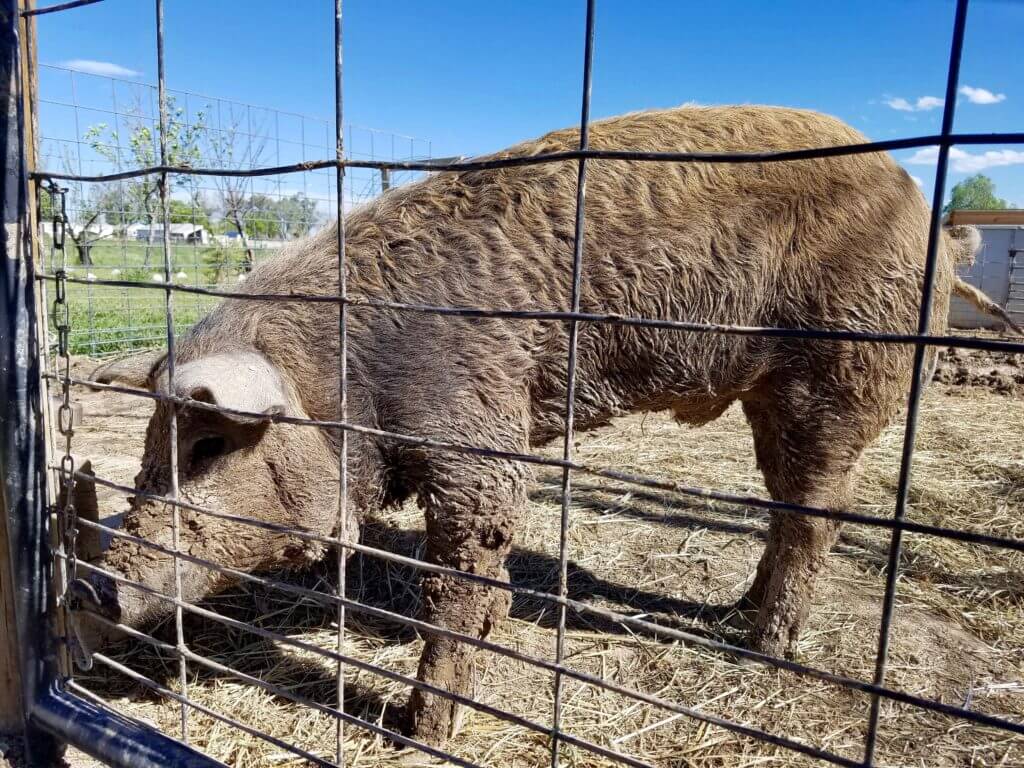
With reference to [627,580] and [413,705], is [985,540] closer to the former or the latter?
[413,705]

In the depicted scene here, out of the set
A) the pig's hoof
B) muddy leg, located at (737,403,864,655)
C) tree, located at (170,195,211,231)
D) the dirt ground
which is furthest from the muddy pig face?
tree, located at (170,195,211,231)

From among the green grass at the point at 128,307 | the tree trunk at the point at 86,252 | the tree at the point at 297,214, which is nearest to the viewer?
the tree trunk at the point at 86,252

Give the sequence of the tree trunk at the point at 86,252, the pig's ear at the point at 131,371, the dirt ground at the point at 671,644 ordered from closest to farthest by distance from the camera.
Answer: the dirt ground at the point at 671,644
the pig's ear at the point at 131,371
the tree trunk at the point at 86,252

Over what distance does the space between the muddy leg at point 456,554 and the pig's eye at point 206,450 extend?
0.75 metres

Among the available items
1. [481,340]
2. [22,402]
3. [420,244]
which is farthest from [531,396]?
[22,402]

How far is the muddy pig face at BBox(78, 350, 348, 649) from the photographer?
8.75ft

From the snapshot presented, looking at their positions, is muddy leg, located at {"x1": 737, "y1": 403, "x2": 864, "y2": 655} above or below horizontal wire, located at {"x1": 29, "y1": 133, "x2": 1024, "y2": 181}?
below

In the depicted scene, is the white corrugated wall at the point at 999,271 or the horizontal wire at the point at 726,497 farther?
the white corrugated wall at the point at 999,271

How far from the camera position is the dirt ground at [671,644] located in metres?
2.74

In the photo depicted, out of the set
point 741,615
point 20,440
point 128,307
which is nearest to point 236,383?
point 20,440

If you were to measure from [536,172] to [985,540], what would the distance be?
219 centimetres

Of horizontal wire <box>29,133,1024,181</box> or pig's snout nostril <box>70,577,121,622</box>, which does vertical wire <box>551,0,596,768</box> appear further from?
pig's snout nostril <box>70,577,121,622</box>

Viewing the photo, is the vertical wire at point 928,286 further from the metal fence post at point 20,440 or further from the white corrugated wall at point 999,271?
the white corrugated wall at point 999,271

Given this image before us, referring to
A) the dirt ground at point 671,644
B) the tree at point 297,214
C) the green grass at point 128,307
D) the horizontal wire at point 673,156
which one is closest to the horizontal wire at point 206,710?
the dirt ground at point 671,644
